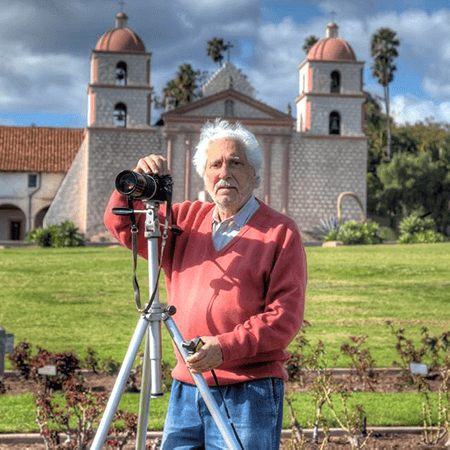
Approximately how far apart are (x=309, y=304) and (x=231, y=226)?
1017cm

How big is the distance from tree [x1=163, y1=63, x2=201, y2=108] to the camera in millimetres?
46802

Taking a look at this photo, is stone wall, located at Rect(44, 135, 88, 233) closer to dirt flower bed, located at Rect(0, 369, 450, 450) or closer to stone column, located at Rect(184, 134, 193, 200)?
stone column, located at Rect(184, 134, 193, 200)

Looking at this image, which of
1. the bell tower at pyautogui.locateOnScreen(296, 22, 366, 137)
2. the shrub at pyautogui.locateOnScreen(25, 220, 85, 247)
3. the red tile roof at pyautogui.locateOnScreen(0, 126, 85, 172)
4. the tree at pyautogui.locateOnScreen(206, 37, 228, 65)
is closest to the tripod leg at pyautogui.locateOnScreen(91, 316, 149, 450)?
the shrub at pyautogui.locateOnScreen(25, 220, 85, 247)

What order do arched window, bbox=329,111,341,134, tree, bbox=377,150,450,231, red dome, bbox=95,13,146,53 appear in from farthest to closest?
tree, bbox=377,150,450,231 → arched window, bbox=329,111,341,134 → red dome, bbox=95,13,146,53

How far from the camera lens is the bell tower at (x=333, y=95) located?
120 feet

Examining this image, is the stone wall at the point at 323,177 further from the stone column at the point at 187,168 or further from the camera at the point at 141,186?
the camera at the point at 141,186

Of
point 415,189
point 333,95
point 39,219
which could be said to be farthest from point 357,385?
point 39,219

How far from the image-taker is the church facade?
35062 millimetres

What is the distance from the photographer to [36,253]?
21344 millimetres

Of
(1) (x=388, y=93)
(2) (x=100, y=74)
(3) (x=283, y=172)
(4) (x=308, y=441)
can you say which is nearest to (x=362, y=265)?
(4) (x=308, y=441)

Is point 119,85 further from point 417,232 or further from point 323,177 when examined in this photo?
point 417,232

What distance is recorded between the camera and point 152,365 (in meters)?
2.78

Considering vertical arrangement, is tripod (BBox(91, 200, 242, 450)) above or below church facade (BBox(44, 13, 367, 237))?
below

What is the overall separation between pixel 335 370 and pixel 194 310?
548 centimetres
